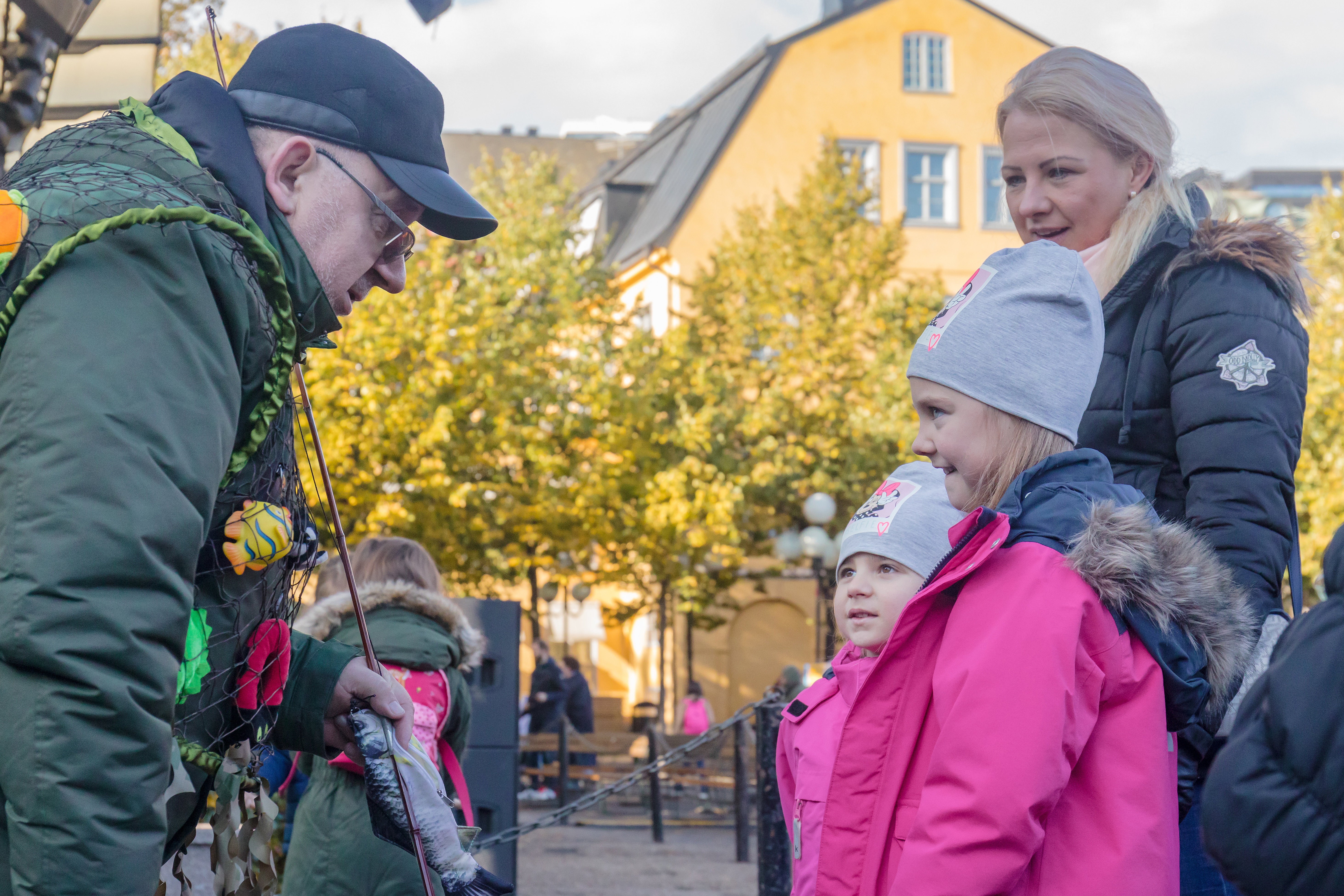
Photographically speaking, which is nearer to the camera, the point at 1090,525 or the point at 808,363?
the point at 1090,525

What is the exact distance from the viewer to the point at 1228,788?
1.50 m

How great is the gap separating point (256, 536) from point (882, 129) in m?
32.2

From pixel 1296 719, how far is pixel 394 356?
65.5 ft

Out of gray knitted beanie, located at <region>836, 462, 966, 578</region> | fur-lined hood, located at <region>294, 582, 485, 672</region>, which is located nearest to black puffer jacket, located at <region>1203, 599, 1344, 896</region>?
gray knitted beanie, located at <region>836, 462, 966, 578</region>

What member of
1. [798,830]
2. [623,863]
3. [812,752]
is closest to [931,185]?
[623,863]

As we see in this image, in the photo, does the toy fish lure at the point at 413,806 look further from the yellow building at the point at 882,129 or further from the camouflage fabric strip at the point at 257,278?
the yellow building at the point at 882,129

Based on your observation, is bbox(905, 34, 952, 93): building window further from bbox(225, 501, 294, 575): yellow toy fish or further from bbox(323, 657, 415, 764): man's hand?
bbox(225, 501, 294, 575): yellow toy fish

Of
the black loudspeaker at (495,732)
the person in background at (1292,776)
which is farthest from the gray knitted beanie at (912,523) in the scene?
the black loudspeaker at (495,732)

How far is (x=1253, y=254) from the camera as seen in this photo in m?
2.74

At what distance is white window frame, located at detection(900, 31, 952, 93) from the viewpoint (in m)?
33.1

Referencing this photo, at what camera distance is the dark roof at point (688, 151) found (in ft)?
106

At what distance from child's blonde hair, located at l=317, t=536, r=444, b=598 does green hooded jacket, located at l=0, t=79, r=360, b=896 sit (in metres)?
2.75

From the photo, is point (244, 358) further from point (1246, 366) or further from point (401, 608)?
point (401, 608)

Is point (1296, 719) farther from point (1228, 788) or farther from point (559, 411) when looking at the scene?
point (559, 411)
